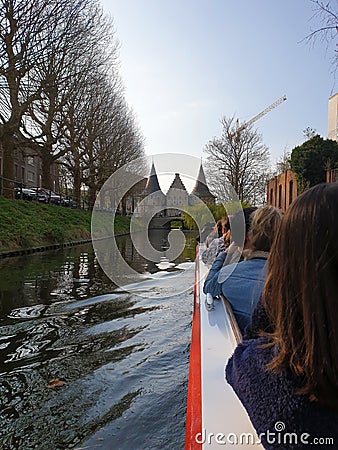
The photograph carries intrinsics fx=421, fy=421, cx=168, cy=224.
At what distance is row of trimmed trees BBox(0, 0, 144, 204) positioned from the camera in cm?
1391

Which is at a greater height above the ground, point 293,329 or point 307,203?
point 307,203

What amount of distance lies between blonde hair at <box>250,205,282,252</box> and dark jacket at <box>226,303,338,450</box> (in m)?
1.27

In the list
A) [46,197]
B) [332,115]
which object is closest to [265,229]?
[46,197]

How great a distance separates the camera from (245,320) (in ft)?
8.36

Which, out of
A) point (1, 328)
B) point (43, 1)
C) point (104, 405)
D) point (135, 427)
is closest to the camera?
point (135, 427)

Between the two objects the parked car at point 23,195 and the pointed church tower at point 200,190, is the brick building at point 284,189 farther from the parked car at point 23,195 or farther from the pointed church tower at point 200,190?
the parked car at point 23,195

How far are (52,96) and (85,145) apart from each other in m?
9.38

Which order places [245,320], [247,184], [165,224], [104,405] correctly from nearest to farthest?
[245,320]
[104,405]
[247,184]
[165,224]

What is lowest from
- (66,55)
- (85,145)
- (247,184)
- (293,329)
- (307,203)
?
(293,329)

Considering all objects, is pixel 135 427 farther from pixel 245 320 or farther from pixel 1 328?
pixel 1 328

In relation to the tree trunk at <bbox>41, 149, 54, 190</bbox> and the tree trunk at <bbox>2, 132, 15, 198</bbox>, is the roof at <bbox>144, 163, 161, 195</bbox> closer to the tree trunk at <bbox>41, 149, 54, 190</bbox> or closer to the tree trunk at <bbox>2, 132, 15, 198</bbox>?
the tree trunk at <bbox>2, 132, 15, 198</bbox>

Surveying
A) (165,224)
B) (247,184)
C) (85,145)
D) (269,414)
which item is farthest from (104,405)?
(165,224)

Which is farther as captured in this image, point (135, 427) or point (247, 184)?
point (247, 184)

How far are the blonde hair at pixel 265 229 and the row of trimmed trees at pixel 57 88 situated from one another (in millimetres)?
12314
